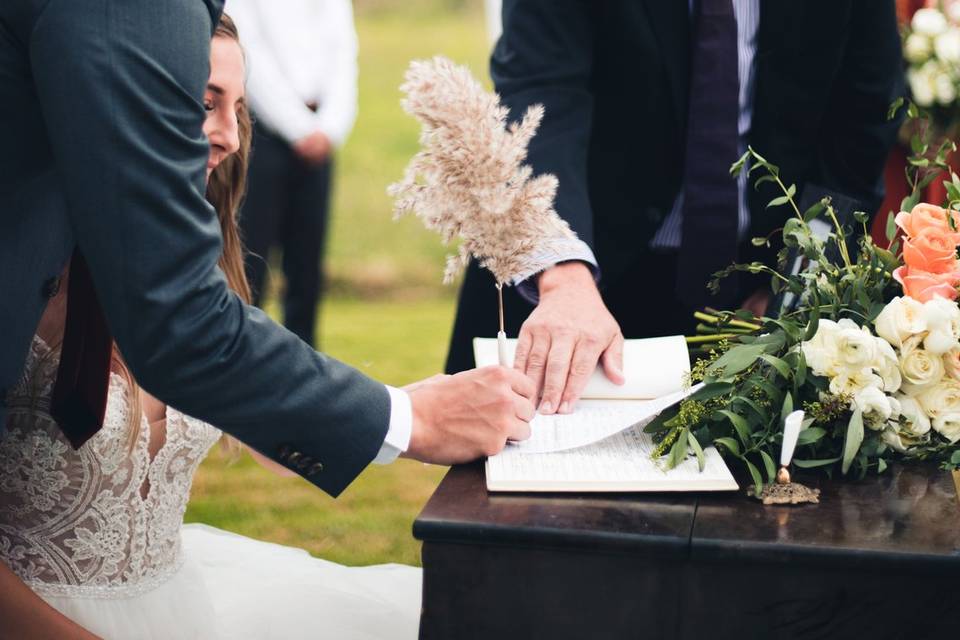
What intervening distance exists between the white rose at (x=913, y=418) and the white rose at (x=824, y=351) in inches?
3.9

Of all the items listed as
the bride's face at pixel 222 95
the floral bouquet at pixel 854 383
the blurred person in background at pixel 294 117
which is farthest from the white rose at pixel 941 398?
the blurred person in background at pixel 294 117

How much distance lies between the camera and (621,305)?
2.32 m

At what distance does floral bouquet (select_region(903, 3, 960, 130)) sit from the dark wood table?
2769 mm

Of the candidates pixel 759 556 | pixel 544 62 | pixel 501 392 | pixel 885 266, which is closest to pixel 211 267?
pixel 501 392

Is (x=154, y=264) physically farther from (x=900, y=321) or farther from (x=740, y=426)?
(x=900, y=321)

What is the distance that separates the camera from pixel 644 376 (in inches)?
68.3

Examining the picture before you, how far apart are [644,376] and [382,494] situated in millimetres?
2482

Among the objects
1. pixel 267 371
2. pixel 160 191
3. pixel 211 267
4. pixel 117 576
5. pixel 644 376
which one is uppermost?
pixel 160 191

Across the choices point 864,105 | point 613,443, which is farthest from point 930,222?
point 864,105

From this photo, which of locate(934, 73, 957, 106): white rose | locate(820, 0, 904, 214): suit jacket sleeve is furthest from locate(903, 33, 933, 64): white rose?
locate(820, 0, 904, 214): suit jacket sleeve

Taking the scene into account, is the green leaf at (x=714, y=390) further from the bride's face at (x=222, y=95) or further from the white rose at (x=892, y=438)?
the bride's face at (x=222, y=95)

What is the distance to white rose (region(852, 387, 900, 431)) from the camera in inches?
56.0

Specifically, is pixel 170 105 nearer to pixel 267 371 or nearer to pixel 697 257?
pixel 267 371

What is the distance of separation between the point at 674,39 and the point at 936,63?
79.7 inches
